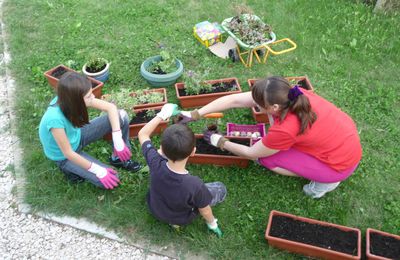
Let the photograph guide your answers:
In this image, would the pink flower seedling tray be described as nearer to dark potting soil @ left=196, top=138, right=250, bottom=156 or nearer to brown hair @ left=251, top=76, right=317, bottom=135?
dark potting soil @ left=196, top=138, right=250, bottom=156

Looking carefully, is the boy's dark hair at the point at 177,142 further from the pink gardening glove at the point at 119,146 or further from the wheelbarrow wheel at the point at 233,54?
the wheelbarrow wheel at the point at 233,54

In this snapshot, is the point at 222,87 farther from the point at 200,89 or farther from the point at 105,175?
the point at 105,175

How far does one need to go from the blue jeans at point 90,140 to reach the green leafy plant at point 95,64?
1083 millimetres

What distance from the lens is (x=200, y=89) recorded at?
3805 millimetres

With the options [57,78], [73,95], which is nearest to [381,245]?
[73,95]

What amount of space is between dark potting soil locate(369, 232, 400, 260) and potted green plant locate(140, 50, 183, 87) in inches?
95.6

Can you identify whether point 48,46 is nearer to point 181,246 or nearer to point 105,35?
point 105,35

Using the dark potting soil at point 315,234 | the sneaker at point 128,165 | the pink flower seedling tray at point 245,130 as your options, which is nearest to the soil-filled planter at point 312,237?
the dark potting soil at point 315,234

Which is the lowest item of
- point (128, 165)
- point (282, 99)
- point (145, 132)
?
point (128, 165)

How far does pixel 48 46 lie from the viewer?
4.61 meters

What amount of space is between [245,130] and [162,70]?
3.89 ft

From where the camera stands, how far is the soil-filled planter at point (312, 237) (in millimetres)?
2570

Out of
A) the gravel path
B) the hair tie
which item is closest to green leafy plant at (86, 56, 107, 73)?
the gravel path

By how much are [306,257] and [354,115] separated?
179 cm
